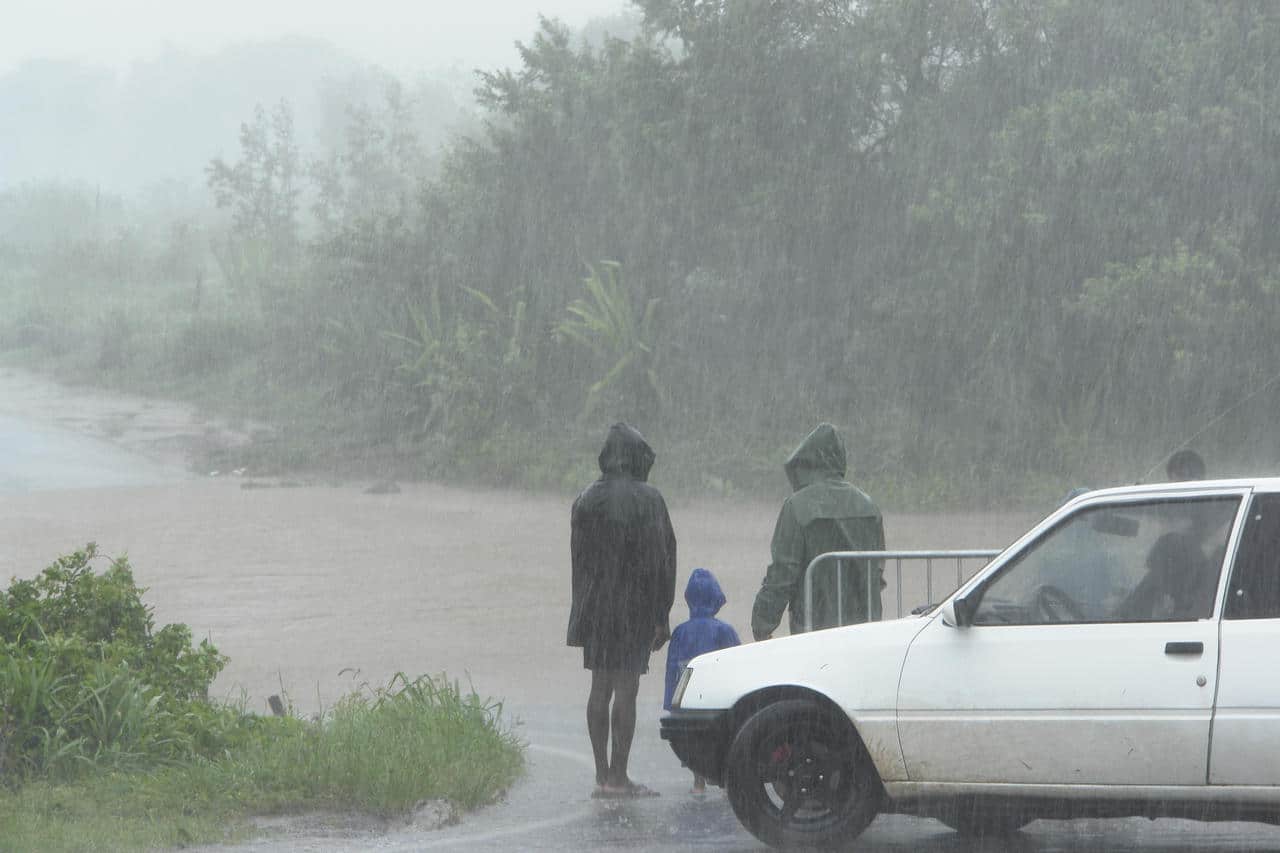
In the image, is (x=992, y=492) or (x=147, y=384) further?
(x=147, y=384)

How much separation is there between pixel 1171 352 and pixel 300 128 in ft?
408

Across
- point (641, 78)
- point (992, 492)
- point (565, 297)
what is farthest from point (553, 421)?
point (992, 492)

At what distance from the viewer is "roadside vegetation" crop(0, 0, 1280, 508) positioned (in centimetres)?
2503

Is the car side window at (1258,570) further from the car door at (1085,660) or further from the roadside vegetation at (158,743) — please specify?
the roadside vegetation at (158,743)

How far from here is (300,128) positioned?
14262 centimetres

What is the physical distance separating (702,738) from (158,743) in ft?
8.99

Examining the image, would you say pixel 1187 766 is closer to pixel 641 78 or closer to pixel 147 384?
pixel 641 78

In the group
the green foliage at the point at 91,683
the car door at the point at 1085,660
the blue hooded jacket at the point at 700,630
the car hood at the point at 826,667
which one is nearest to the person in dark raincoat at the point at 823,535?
the blue hooded jacket at the point at 700,630

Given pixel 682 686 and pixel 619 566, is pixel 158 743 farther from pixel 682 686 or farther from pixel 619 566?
pixel 682 686

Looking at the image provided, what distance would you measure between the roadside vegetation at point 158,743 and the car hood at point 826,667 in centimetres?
162

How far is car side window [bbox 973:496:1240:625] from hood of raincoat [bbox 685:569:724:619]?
193cm

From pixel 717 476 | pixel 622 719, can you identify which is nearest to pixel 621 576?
pixel 622 719

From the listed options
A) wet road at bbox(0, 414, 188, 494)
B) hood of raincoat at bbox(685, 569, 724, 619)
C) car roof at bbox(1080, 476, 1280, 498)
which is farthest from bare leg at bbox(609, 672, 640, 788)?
wet road at bbox(0, 414, 188, 494)

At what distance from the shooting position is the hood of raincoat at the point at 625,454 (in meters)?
7.64
